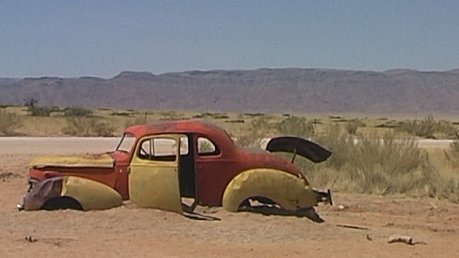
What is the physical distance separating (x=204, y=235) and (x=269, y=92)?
147 m

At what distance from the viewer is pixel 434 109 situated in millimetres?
148625

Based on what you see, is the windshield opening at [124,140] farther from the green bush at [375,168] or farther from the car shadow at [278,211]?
the green bush at [375,168]

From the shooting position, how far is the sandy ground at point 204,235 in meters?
13.4

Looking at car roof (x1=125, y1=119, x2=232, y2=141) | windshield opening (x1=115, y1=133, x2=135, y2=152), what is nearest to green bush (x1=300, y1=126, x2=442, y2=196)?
windshield opening (x1=115, y1=133, x2=135, y2=152)

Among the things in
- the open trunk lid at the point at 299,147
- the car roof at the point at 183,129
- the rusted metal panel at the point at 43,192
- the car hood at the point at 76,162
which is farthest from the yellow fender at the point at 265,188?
the rusted metal panel at the point at 43,192

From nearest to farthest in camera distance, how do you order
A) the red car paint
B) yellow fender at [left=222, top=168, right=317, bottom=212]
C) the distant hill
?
yellow fender at [left=222, top=168, right=317, bottom=212]
the red car paint
the distant hill

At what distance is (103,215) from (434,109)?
138 metres

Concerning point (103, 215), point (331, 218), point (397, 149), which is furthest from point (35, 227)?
point (397, 149)

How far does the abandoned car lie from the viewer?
51.4ft

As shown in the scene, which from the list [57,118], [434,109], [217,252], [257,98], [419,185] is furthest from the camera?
[257,98]

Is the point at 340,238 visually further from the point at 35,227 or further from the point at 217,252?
the point at 35,227

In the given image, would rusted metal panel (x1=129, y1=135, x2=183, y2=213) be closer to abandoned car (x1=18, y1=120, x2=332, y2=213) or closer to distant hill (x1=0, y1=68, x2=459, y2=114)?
abandoned car (x1=18, y1=120, x2=332, y2=213)

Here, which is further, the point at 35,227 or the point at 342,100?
the point at 342,100

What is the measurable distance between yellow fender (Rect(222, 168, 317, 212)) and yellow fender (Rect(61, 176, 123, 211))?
1.91 m
